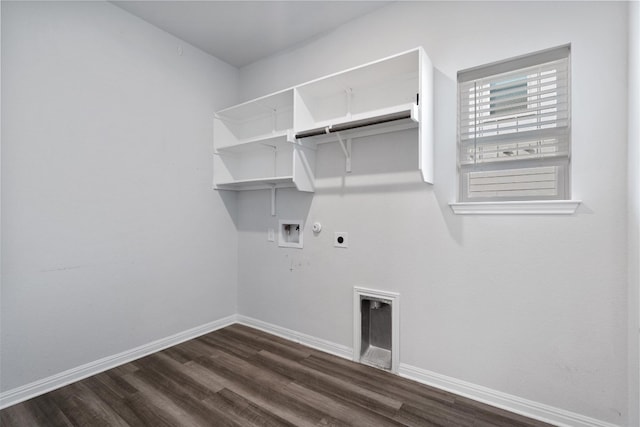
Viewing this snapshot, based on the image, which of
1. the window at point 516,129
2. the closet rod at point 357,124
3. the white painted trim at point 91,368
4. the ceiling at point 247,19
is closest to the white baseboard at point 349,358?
the white painted trim at point 91,368

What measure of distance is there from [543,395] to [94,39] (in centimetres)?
372

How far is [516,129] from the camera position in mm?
1802

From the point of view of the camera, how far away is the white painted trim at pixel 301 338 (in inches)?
94.3

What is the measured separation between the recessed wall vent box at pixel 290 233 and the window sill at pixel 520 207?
1.33 m

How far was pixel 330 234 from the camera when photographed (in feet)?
8.21

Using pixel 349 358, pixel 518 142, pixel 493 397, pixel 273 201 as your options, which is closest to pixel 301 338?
pixel 349 358

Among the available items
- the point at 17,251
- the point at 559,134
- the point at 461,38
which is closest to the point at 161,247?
the point at 17,251

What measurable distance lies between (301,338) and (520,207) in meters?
1.99

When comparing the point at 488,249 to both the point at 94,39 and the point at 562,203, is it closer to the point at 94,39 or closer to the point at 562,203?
the point at 562,203

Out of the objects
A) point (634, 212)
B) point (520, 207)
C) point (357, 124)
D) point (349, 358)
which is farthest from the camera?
point (349, 358)

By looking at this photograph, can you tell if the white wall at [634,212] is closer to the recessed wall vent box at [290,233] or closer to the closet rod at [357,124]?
the closet rod at [357,124]

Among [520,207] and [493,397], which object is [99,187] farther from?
[493,397]

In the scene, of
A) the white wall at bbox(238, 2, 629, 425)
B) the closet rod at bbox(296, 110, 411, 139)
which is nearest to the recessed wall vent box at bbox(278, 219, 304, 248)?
the white wall at bbox(238, 2, 629, 425)

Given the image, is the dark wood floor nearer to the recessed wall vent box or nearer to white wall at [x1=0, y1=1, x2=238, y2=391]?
white wall at [x1=0, y1=1, x2=238, y2=391]
